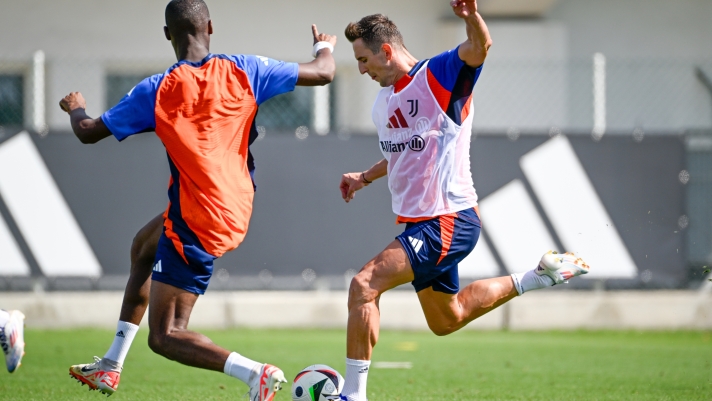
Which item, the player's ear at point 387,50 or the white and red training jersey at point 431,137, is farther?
the player's ear at point 387,50

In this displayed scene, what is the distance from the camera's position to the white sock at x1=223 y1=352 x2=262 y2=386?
171 inches

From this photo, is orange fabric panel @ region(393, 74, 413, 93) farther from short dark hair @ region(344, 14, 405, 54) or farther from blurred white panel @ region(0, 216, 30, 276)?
blurred white panel @ region(0, 216, 30, 276)

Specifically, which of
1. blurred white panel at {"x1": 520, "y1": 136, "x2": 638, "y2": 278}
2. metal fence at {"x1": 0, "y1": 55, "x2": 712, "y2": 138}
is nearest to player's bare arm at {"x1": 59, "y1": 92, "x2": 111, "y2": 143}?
blurred white panel at {"x1": 520, "y1": 136, "x2": 638, "y2": 278}

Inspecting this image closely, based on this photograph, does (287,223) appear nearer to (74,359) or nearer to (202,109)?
(74,359)

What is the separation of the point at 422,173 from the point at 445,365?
9.36 feet

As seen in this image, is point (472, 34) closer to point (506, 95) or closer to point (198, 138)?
point (198, 138)

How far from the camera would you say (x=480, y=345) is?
9.02 metres

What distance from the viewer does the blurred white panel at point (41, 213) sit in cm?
1008

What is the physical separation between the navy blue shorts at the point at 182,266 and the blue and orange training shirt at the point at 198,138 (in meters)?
0.03

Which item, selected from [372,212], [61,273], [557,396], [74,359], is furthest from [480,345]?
[61,273]

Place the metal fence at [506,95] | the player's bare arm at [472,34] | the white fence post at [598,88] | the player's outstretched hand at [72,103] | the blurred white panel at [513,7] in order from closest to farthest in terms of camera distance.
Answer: the player's bare arm at [472,34], the player's outstretched hand at [72,103], the white fence post at [598,88], the metal fence at [506,95], the blurred white panel at [513,7]

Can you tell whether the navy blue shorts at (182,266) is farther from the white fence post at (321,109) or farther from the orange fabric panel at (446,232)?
the white fence post at (321,109)

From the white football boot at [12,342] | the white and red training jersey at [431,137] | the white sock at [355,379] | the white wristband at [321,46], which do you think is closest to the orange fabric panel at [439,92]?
the white and red training jersey at [431,137]

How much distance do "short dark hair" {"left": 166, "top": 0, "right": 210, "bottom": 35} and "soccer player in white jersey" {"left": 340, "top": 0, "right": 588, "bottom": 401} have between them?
98 cm
